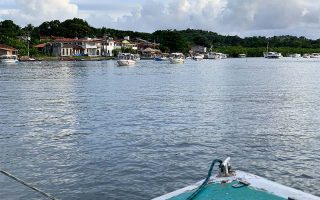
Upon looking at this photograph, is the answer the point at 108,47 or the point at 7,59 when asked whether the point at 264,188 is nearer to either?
the point at 7,59

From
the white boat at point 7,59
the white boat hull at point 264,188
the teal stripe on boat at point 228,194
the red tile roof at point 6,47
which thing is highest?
the red tile roof at point 6,47

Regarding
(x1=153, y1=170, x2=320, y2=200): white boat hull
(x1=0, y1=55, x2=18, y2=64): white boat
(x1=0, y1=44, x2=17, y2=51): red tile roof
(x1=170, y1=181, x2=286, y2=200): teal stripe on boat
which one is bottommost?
(x1=0, y1=55, x2=18, y2=64): white boat

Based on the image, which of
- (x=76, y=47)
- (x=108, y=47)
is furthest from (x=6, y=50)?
(x=108, y=47)

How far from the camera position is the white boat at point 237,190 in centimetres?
576

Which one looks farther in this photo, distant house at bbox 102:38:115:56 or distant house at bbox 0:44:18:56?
distant house at bbox 102:38:115:56

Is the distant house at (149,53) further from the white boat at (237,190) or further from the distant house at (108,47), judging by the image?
the white boat at (237,190)

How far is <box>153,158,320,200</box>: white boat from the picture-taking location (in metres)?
5.76

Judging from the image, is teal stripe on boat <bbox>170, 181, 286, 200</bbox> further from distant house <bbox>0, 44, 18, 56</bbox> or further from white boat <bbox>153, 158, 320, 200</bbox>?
distant house <bbox>0, 44, 18, 56</bbox>

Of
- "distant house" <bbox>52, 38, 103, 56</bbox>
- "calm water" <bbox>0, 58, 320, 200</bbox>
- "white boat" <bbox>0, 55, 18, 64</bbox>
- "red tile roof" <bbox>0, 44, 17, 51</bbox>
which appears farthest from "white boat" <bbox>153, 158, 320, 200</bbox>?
"distant house" <bbox>52, 38, 103, 56</bbox>

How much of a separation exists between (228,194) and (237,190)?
7.5 inches

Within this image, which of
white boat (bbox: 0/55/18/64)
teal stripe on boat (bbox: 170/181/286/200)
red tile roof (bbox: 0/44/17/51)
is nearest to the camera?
teal stripe on boat (bbox: 170/181/286/200)

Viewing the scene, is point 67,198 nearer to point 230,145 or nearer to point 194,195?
point 194,195

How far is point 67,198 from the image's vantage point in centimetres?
1010

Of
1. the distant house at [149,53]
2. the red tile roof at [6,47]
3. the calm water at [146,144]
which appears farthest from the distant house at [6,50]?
the calm water at [146,144]
